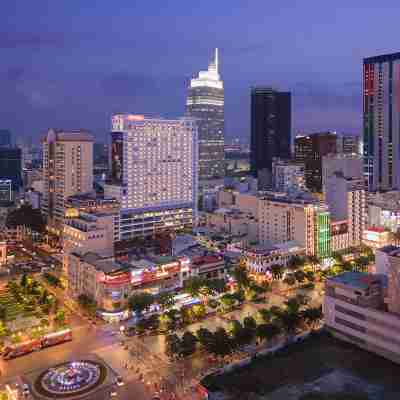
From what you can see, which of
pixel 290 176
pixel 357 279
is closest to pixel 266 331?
pixel 357 279

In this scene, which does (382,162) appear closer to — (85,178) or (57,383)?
(85,178)

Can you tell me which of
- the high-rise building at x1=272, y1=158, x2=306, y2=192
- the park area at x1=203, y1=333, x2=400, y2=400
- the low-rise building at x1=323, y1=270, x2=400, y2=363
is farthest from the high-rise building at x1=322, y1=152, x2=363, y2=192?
the park area at x1=203, y1=333, x2=400, y2=400

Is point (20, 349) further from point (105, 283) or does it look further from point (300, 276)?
point (300, 276)

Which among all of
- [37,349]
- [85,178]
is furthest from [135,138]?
[37,349]

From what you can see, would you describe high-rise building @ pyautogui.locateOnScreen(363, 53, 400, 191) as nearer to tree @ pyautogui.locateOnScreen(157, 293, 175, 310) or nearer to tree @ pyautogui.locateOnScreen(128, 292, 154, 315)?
tree @ pyautogui.locateOnScreen(157, 293, 175, 310)

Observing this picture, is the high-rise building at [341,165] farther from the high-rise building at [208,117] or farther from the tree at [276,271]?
the tree at [276,271]
